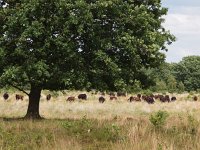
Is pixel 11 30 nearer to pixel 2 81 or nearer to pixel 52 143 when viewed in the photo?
pixel 2 81

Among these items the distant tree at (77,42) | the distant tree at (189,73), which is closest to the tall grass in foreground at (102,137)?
the distant tree at (77,42)

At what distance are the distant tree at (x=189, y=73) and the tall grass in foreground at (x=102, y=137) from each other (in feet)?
395

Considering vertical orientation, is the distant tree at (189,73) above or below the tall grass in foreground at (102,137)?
above

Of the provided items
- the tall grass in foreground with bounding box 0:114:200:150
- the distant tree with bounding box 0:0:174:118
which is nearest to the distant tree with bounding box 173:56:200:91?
the distant tree with bounding box 0:0:174:118

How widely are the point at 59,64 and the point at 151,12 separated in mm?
6112

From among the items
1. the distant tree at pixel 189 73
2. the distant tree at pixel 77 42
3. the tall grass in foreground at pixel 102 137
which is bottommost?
the tall grass in foreground at pixel 102 137

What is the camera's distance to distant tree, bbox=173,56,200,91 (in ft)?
453

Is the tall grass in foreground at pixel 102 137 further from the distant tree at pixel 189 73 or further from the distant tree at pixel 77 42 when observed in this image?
the distant tree at pixel 189 73

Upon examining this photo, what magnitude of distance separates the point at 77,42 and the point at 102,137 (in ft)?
25.3

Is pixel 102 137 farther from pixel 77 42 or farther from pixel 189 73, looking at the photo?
pixel 189 73

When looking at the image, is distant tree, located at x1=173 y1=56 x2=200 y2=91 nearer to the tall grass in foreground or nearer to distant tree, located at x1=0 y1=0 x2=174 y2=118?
distant tree, located at x1=0 y1=0 x2=174 y2=118

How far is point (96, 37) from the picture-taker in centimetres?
2153

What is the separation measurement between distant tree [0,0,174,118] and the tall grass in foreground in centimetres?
386

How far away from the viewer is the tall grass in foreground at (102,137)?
46.2 ft
